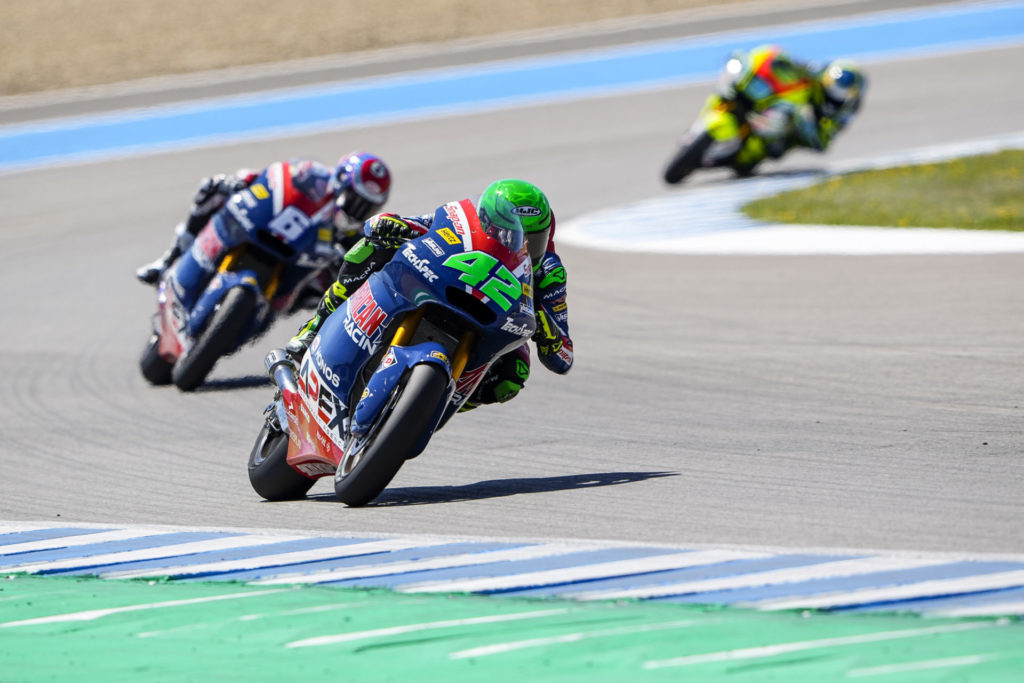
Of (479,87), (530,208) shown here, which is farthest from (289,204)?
(479,87)

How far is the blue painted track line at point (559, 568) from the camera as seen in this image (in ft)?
17.1

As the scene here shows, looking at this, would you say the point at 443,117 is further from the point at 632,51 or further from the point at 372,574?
the point at 372,574

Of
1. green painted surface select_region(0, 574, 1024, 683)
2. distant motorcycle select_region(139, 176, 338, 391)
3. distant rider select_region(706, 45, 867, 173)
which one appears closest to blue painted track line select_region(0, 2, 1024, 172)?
distant rider select_region(706, 45, 867, 173)

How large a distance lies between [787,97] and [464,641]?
14796 mm

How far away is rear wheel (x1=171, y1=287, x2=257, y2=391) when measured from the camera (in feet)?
37.2

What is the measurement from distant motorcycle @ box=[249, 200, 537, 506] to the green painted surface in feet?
4.05

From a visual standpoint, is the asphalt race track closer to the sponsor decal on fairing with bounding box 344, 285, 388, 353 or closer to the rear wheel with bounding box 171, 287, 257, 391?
the rear wheel with bounding box 171, 287, 257, 391

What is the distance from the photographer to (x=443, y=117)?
947 inches

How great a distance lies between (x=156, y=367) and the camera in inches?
470

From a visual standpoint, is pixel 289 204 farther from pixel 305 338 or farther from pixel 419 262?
pixel 419 262

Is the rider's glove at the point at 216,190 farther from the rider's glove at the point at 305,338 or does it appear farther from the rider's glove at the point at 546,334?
the rider's glove at the point at 546,334

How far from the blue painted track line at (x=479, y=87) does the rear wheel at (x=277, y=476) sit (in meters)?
16.3

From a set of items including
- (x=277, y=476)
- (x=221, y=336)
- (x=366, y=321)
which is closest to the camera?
(x=366, y=321)

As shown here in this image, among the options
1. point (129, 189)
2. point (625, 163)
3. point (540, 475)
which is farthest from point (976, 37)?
point (540, 475)
